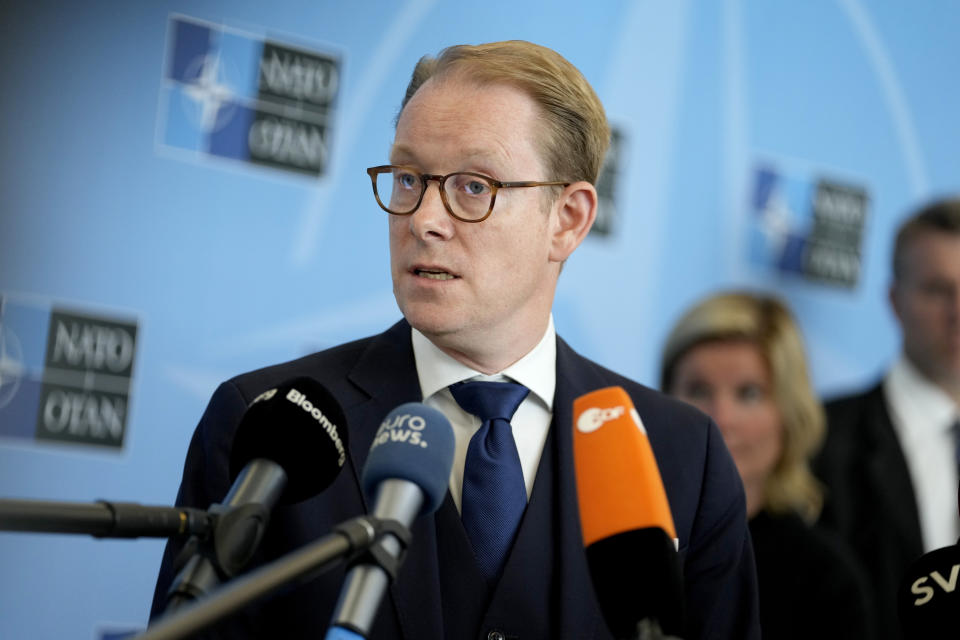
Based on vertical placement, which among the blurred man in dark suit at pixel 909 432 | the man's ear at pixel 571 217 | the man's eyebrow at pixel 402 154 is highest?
the man's eyebrow at pixel 402 154

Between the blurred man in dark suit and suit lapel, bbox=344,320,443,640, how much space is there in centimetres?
249

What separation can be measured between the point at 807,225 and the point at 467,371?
2.79 m

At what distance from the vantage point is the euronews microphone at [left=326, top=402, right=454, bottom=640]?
99 centimetres

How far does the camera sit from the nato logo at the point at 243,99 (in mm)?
2777

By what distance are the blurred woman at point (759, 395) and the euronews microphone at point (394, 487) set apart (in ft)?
7.72

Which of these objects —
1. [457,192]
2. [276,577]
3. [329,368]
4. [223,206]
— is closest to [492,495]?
[329,368]

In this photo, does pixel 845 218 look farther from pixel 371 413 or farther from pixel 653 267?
pixel 371 413

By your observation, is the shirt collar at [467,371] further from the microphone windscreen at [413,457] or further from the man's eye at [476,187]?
the microphone windscreen at [413,457]

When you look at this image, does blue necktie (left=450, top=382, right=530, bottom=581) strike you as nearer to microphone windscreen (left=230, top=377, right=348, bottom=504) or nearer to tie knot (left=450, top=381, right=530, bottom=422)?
tie knot (left=450, top=381, right=530, bottom=422)

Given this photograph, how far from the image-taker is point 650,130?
380 cm

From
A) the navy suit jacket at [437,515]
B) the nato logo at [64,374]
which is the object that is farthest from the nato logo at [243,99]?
the navy suit jacket at [437,515]

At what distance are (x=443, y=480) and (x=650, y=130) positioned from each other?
2.81 m

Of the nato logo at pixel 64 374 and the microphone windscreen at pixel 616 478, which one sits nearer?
the microphone windscreen at pixel 616 478

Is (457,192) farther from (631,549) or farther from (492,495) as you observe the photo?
(631,549)
